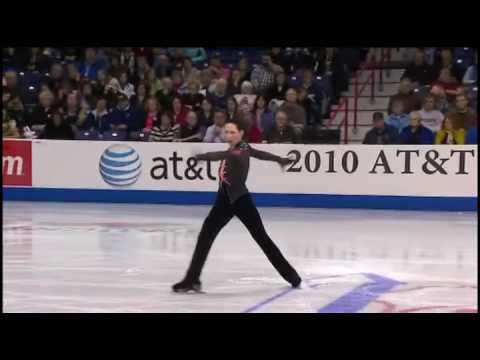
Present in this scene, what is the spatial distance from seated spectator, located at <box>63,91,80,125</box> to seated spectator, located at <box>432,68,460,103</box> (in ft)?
22.2

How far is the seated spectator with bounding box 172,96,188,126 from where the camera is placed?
16531mm

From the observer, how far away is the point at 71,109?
1758 cm

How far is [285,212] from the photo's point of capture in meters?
14.4

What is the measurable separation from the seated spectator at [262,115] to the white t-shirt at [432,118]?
104 inches

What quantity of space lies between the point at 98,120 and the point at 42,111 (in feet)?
3.63

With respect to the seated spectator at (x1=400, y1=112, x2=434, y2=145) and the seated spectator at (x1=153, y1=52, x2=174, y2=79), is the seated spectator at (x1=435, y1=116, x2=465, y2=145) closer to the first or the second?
the seated spectator at (x1=400, y1=112, x2=434, y2=145)

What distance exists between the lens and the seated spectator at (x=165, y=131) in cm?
1616

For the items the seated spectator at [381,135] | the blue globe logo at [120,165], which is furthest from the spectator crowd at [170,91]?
the seated spectator at [381,135]

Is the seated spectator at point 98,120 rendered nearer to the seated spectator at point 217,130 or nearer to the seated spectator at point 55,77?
the seated spectator at point 55,77

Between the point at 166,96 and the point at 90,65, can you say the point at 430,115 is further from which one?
the point at 90,65

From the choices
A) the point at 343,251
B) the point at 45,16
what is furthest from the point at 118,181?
the point at 45,16

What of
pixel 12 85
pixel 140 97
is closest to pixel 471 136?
pixel 140 97

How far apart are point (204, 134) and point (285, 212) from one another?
258 cm
